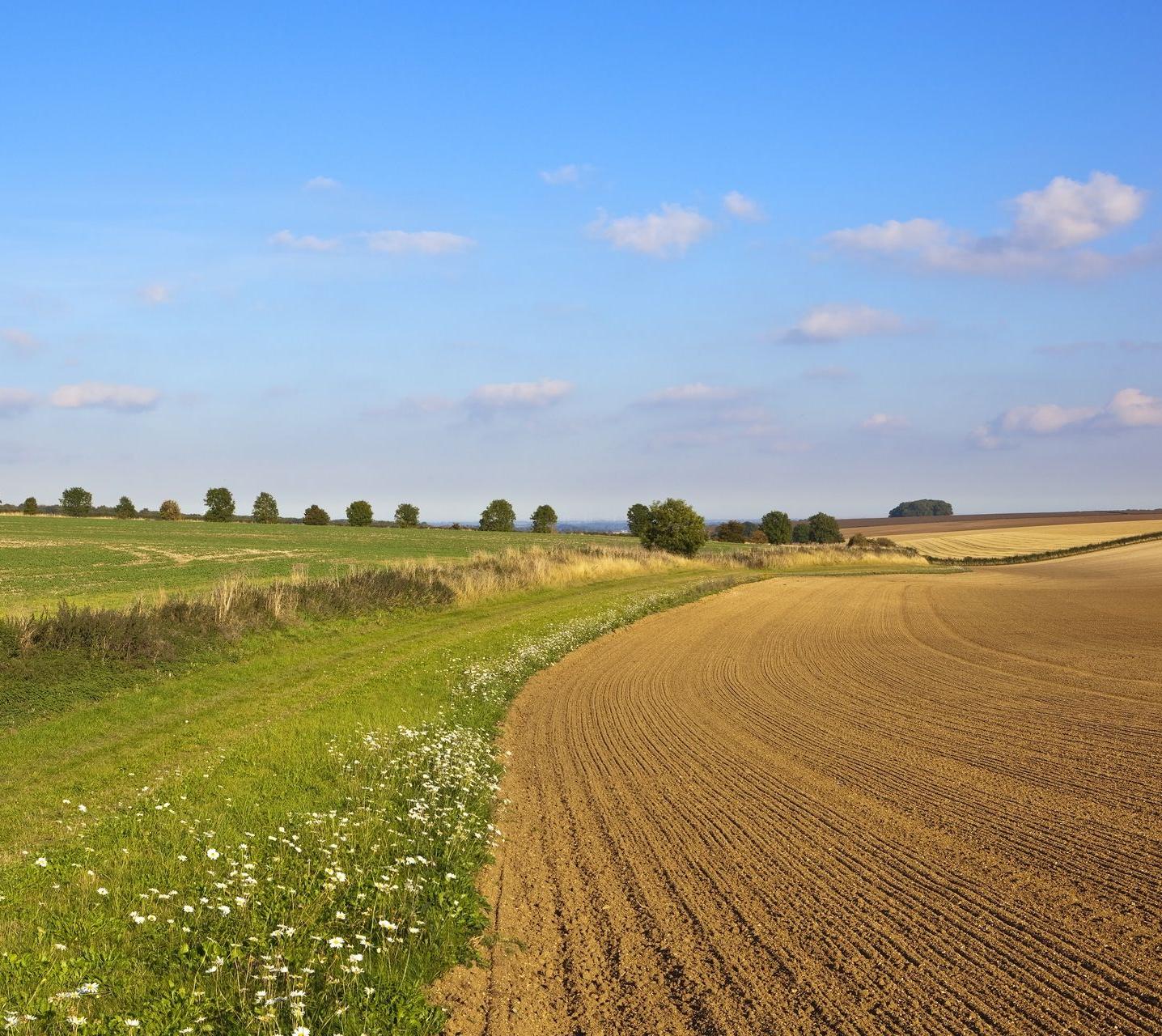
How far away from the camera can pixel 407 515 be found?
11169 cm

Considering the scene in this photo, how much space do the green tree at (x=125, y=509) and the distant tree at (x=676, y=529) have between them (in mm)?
80662

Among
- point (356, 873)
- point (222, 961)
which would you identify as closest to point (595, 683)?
point (356, 873)

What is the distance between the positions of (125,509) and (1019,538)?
107 m

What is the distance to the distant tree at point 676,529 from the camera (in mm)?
56531

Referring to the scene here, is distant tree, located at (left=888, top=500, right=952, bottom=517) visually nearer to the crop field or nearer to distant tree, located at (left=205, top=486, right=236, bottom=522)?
the crop field

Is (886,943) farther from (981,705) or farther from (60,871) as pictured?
(981,705)

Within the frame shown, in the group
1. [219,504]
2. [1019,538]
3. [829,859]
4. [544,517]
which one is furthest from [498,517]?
[829,859]

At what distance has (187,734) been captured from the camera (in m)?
12.7

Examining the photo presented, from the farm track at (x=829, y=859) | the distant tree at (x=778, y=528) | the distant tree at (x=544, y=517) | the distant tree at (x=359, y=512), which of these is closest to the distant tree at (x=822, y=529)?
the distant tree at (x=778, y=528)

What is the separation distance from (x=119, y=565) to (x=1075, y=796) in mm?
41098

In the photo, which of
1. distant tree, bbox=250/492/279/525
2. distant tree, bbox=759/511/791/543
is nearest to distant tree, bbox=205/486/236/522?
distant tree, bbox=250/492/279/525

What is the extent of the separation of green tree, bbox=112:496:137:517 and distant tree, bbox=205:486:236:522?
12.0 m

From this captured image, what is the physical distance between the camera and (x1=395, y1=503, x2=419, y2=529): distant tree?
111 m

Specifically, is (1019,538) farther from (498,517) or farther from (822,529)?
(498,517)
